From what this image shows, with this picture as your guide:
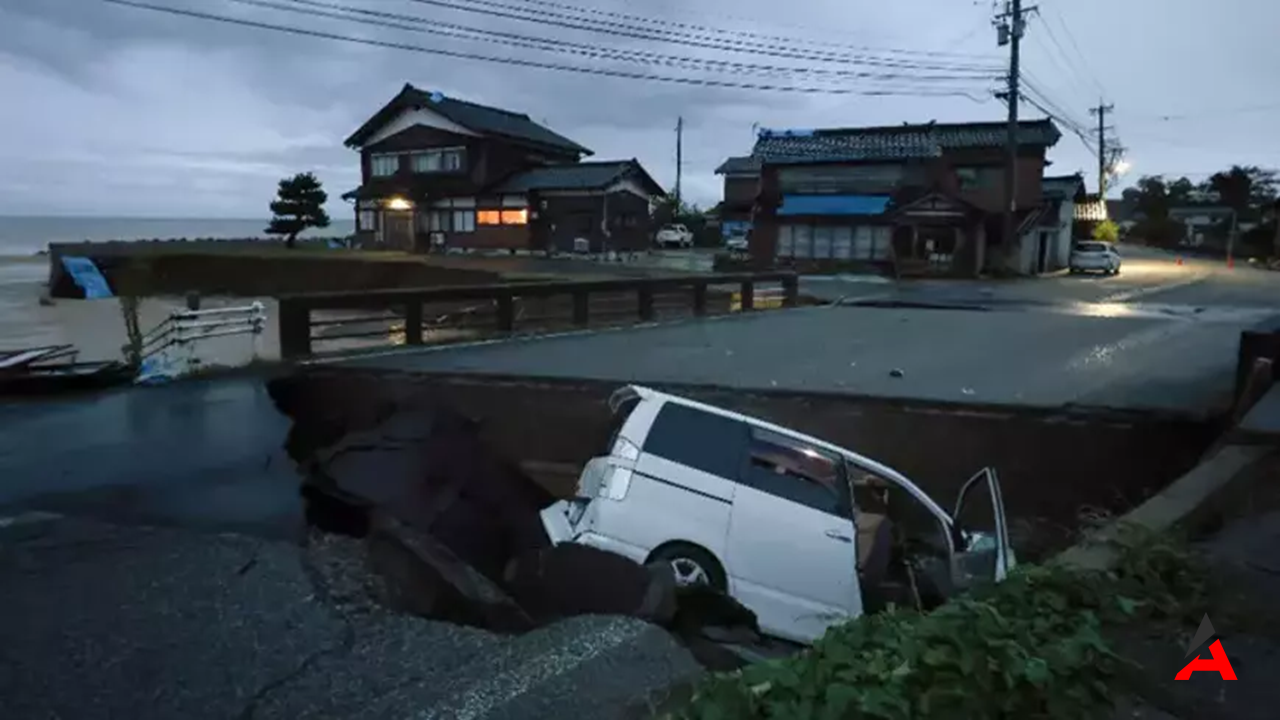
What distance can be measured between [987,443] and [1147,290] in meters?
27.2

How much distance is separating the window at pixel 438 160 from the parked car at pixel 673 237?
18.1 meters

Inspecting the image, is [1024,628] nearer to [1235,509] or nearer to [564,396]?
[1235,509]

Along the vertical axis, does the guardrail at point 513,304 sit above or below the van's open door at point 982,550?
above

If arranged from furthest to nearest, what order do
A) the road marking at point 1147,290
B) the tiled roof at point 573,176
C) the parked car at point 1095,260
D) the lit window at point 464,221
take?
the lit window at point 464,221 → the tiled roof at point 573,176 → the parked car at point 1095,260 → the road marking at point 1147,290

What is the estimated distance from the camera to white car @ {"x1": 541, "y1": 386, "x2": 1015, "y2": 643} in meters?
5.91

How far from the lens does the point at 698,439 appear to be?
244 inches

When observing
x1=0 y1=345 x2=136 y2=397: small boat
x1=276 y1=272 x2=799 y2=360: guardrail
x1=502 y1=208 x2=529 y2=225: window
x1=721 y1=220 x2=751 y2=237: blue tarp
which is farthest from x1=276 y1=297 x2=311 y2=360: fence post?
x1=721 y1=220 x2=751 y2=237: blue tarp

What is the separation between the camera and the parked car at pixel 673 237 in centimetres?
6288

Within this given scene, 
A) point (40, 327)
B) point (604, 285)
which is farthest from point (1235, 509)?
point (40, 327)

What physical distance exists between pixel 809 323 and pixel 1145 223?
287 ft

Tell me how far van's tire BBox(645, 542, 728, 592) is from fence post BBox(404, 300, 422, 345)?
8574 mm

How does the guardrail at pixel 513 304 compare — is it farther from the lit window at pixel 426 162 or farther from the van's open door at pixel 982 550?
the lit window at pixel 426 162

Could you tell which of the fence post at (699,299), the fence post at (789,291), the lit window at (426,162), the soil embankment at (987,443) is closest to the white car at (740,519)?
the soil embankment at (987,443)

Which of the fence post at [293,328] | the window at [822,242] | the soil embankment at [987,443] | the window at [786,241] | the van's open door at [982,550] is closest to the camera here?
the van's open door at [982,550]
